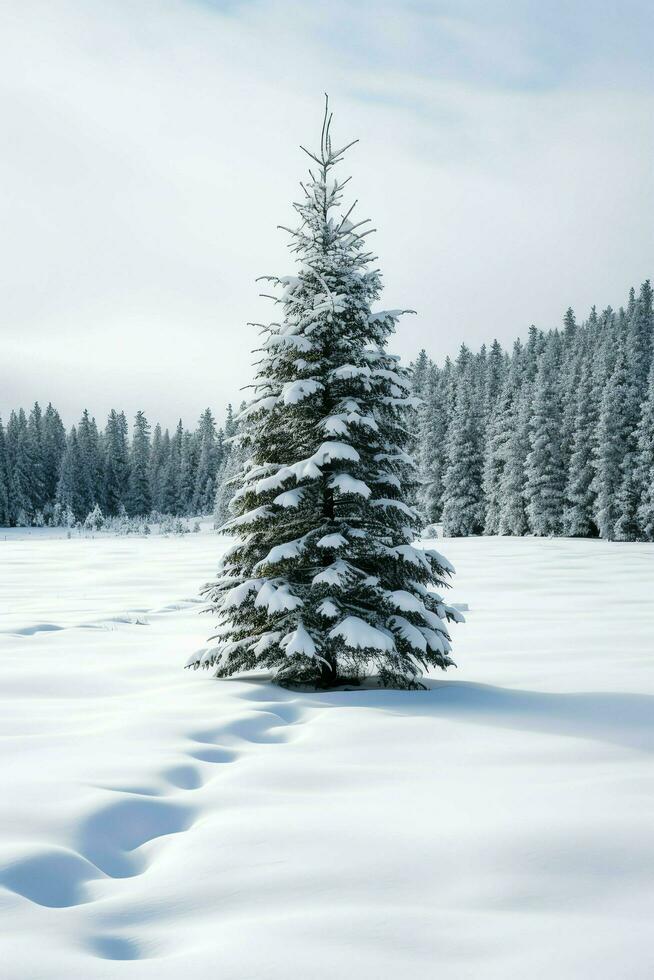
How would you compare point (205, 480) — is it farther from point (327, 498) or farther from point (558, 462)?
point (327, 498)

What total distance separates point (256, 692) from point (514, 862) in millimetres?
4546

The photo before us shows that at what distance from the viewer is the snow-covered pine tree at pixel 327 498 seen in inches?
308

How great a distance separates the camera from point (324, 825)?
3.86 metres

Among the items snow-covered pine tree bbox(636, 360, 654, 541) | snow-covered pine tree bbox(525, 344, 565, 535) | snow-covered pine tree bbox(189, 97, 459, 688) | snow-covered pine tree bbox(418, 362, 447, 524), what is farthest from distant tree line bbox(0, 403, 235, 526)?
snow-covered pine tree bbox(189, 97, 459, 688)

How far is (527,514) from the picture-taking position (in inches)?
2062

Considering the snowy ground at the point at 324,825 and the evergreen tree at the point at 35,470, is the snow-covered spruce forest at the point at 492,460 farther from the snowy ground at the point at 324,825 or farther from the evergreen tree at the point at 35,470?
the snowy ground at the point at 324,825

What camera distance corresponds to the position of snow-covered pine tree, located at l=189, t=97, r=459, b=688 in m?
7.83

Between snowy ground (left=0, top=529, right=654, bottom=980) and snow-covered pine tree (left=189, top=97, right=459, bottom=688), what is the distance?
59cm

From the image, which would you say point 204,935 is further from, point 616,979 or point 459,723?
point 459,723

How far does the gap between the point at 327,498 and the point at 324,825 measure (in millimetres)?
4776

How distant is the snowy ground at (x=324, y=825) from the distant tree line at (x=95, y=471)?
8230 cm

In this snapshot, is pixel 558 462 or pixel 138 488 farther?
pixel 138 488

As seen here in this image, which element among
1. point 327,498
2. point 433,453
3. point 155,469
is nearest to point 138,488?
point 155,469

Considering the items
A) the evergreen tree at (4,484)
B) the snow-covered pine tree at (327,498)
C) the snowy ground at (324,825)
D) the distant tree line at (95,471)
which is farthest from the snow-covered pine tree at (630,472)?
the evergreen tree at (4,484)
